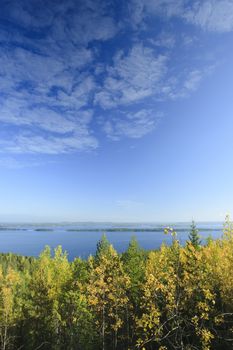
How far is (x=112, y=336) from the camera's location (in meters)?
→ 32.2

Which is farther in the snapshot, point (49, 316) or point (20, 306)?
point (20, 306)

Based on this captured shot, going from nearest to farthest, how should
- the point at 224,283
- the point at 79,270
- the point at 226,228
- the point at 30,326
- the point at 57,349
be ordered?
1. the point at 226,228
2. the point at 224,283
3. the point at 57,349
4. the point at 30,326
5. the point at 79,270

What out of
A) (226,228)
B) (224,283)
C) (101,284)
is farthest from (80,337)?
(226,228)

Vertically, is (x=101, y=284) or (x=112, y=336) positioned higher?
(x=101, y=284)

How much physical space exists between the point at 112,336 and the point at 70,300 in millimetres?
8874

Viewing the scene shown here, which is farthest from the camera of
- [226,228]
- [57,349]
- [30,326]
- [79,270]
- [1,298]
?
[79,270]

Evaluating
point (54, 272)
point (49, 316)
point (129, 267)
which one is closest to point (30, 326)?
point (49, 316)

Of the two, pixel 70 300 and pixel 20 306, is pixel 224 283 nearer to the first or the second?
pixel 70 300

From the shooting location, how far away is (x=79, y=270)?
33.6 m

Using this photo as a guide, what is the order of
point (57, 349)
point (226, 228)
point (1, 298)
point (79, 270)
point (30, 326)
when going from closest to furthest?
point (226, 228)
point (57, 349)
point (1, 298)
point (30, 326)
point (79, 270)

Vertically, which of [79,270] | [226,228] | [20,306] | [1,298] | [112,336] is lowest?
[112,336]

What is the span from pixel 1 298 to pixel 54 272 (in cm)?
724

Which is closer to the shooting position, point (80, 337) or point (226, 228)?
point (226, 228)

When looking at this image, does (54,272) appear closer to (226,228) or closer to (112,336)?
(112,336)
